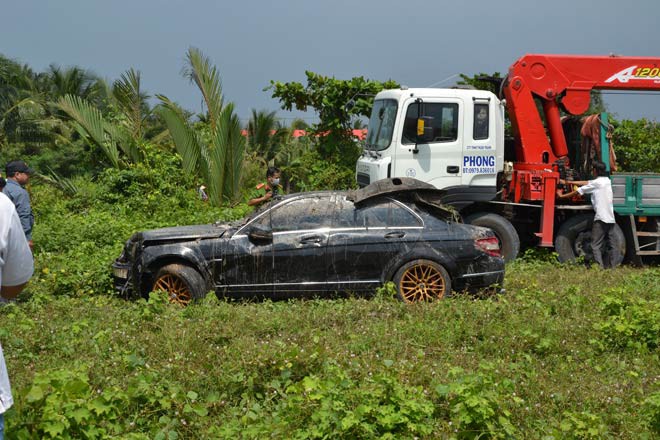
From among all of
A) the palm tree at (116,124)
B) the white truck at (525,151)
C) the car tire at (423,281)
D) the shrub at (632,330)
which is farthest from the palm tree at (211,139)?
the shrub at (632,330)

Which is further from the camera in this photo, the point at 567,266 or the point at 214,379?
the point at 567,266

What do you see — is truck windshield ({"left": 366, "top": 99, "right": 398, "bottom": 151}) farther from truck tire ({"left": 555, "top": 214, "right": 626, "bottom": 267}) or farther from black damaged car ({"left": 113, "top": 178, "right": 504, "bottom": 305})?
truck tire ({"left": 555, "top": 214, "right": 626, "bottom": 267})

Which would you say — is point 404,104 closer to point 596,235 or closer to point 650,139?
point 596,235

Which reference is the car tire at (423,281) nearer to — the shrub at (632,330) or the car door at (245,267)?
the car door at (245,267)

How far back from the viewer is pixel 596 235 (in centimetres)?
1200

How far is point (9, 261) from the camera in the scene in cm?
368

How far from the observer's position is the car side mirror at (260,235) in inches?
346

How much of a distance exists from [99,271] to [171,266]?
1.76 metres

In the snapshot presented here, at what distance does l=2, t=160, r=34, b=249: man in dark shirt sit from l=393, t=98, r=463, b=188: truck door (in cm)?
543

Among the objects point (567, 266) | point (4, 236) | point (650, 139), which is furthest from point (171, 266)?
A: point (650, 139)

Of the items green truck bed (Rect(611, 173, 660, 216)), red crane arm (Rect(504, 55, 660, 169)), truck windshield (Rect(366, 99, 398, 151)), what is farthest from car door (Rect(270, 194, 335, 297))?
green truck bed (Rect(611, 173, 660, 216))

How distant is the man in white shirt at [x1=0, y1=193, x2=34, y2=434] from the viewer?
3547mm

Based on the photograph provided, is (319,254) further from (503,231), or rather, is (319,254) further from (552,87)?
(552,87)

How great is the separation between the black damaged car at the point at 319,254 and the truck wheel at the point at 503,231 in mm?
2921
